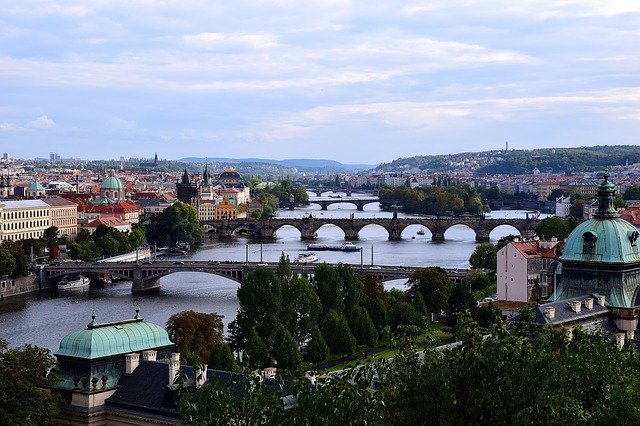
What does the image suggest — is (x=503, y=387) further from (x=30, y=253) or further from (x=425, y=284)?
(x=30, y=253)

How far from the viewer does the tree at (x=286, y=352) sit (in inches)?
1194

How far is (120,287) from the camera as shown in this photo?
57.7 meters

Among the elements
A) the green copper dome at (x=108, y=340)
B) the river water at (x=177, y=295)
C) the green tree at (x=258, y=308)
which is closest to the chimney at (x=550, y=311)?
the green copper dome at (x=108, y=340)

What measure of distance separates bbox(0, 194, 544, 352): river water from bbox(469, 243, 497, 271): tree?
13.4 ft

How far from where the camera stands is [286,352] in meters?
30.5

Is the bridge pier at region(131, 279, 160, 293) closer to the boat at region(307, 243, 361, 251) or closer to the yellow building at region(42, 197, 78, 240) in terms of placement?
the yellow building at region(42, 197, 78, 240)

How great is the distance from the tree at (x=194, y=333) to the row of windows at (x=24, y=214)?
136 feet

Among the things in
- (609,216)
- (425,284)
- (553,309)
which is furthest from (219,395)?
(425,284)

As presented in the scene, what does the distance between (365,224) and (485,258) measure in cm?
3595

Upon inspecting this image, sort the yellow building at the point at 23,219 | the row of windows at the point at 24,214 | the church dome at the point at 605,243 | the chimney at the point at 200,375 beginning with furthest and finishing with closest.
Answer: the row of windows at the point at 24,214, the yellow building at the point at 23,219, the church dome at the point at 605,243, the chimney at the point at 200,375

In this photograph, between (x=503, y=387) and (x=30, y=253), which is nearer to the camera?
(x=503, y=387)

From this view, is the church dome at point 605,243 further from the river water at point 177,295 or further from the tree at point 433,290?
the river water at point 177,295

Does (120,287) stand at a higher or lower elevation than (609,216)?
lower

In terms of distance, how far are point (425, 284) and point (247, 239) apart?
5175 cm
